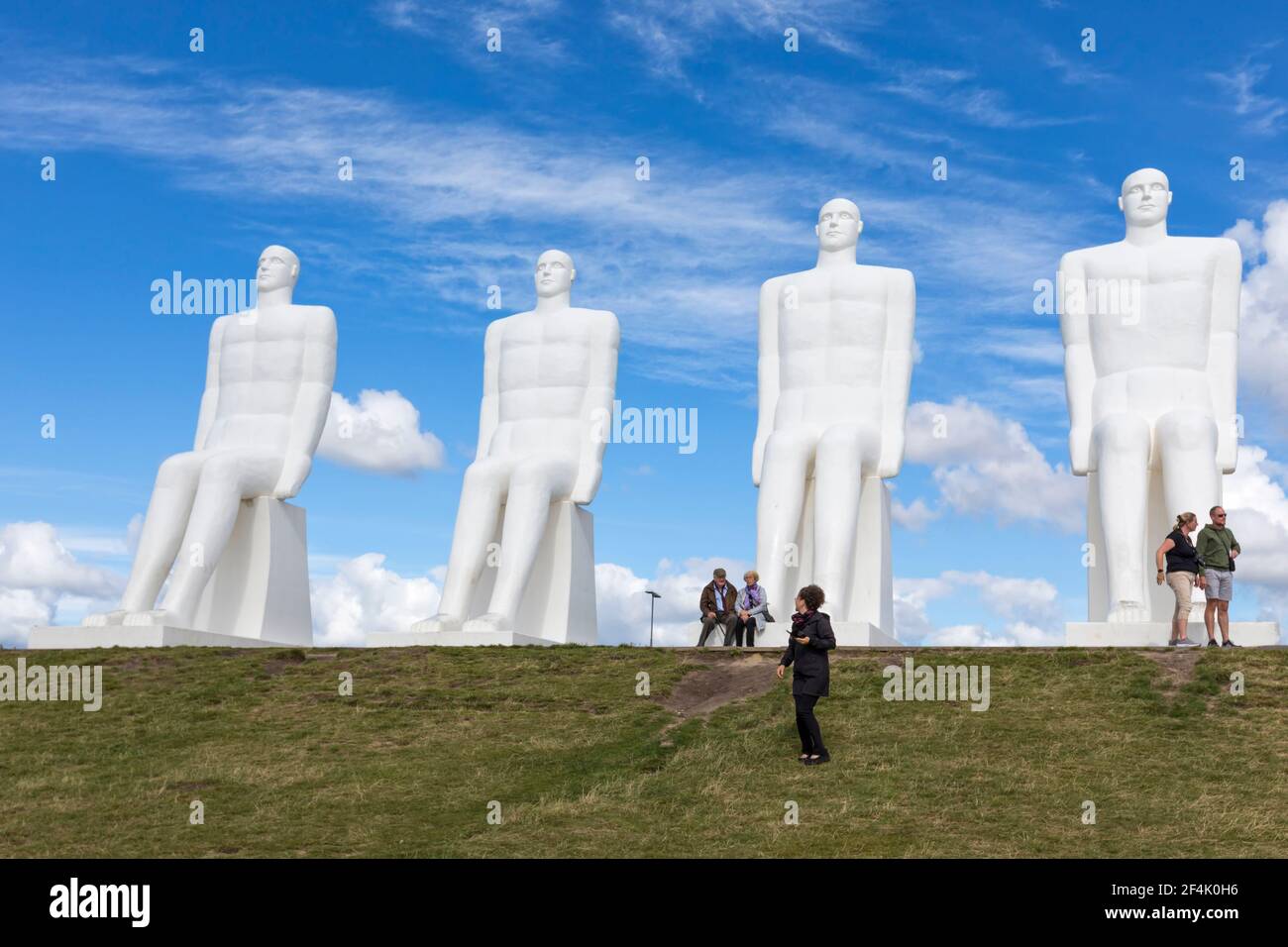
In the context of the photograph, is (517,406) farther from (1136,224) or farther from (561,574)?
(1136,224)

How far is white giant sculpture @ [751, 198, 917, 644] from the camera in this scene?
1945cm

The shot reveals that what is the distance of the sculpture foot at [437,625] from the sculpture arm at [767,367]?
417cm

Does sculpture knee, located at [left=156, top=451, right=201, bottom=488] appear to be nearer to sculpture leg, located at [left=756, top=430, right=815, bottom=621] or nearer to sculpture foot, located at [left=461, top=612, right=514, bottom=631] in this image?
sculpture foot, located at [left=461, top=612, right=514, bottom=631]

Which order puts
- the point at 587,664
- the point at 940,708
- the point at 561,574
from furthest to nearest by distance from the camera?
the point at 561,574 < the point at 587,664 < the point at 940,708

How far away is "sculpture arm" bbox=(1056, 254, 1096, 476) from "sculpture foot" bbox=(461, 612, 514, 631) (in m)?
7.07

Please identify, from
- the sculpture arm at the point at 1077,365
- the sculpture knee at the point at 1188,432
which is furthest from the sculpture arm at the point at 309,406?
the sculpture knee at the point at 1188,432

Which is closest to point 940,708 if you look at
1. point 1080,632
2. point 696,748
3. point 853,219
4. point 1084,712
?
point 1084,712

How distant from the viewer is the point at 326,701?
1598cm

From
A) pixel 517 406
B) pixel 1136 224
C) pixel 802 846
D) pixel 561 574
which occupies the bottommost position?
pixel 802 846

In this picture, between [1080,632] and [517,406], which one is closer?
[1080,632]

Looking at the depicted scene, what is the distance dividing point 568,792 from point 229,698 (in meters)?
5.13

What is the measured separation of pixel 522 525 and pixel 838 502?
396cm

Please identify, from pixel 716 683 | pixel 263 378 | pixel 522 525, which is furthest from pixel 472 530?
pixel 716 683

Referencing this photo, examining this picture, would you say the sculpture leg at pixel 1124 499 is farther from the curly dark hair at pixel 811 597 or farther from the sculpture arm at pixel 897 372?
the curly dark hair at pixel 811 597
